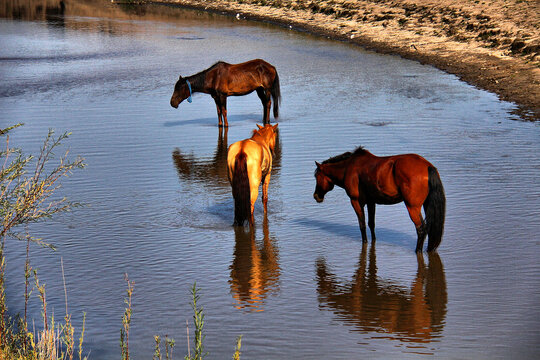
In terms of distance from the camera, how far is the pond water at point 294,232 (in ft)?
25.0

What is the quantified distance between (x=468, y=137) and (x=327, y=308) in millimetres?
8900

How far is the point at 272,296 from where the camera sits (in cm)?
845

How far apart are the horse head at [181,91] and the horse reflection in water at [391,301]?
33.2 feet

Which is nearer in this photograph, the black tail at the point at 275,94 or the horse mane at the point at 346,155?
the horse mane at the point at 346,155

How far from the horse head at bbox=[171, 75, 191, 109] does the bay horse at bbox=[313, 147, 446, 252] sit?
30.8 feet

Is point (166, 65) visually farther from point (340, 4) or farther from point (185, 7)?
point (185, 7)

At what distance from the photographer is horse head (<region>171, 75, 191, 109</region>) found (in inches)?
739

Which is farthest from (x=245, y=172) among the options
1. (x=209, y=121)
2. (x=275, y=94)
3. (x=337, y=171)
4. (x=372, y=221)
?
(x=209, y=121)

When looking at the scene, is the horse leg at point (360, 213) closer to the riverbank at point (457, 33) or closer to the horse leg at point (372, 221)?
the horse leg at point (372, 221)

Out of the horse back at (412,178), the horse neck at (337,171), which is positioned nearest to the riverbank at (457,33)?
the horse neck at (337,171)

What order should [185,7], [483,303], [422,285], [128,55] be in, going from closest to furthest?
[483,303]
[422,285]
[128,55]
[185,7]

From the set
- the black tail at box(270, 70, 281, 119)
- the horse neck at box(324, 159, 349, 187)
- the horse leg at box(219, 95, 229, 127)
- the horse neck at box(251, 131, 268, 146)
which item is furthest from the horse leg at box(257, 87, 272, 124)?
the horse neck at box(324, 159, 349, 187)

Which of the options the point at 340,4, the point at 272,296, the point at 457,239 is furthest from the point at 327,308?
the point at 340,4

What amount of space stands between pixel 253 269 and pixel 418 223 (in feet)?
6.49
